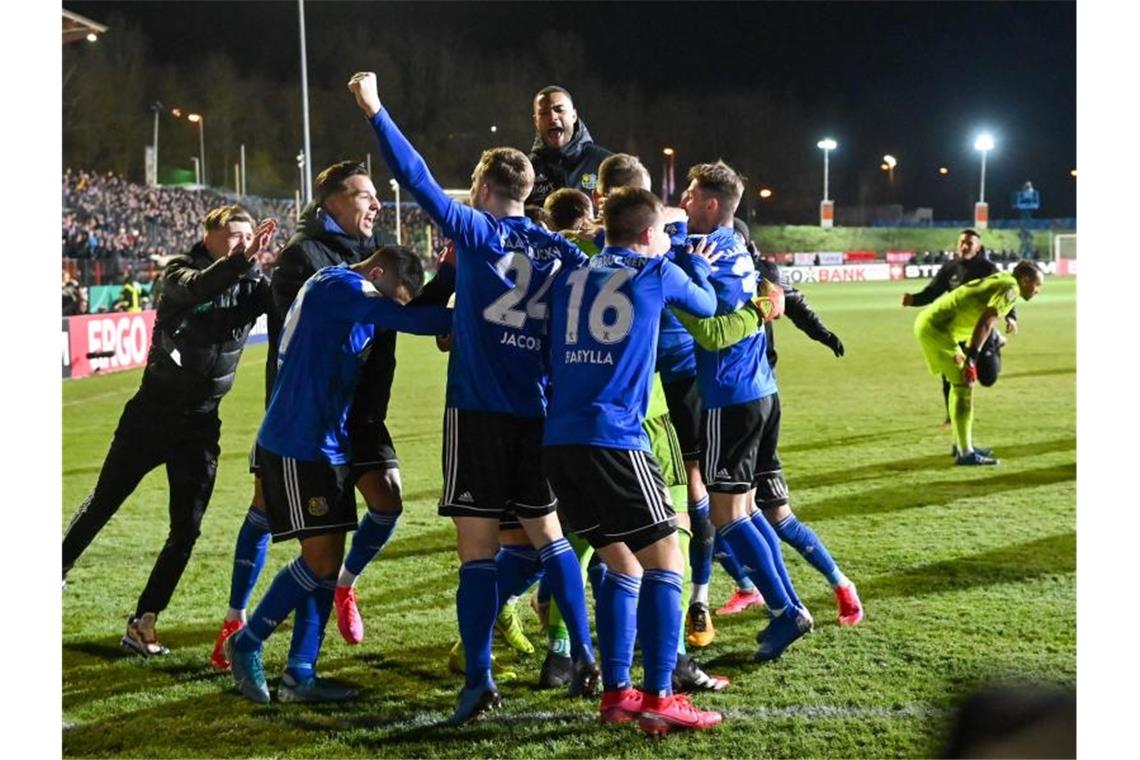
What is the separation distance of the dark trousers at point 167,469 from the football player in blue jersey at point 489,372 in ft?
5.22

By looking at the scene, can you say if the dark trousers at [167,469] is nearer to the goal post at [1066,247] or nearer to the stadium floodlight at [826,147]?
the stadium floodlight at [826,147]

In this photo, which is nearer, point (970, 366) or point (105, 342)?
point (970, 366)

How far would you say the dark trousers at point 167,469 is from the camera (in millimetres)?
5453

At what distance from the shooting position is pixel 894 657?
504 cm

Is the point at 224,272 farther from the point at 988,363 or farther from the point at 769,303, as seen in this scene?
the point at 988,363

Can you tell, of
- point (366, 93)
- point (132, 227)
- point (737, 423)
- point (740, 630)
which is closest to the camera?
point (366, 93)

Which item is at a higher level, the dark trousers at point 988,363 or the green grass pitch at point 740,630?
the dark trousers at point 988,363

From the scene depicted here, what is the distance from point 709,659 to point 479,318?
6.01ft

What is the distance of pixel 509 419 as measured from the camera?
446cm

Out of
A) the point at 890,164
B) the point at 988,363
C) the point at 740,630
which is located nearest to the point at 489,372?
the point at 740,630

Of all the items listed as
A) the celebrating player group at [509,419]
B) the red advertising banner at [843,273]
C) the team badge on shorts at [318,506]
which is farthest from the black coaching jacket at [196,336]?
the red advertising banner at [843,273]

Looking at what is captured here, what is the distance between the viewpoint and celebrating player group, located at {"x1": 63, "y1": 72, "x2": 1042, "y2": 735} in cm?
423

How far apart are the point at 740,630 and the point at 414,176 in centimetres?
264

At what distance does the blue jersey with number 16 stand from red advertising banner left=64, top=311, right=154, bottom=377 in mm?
13383
